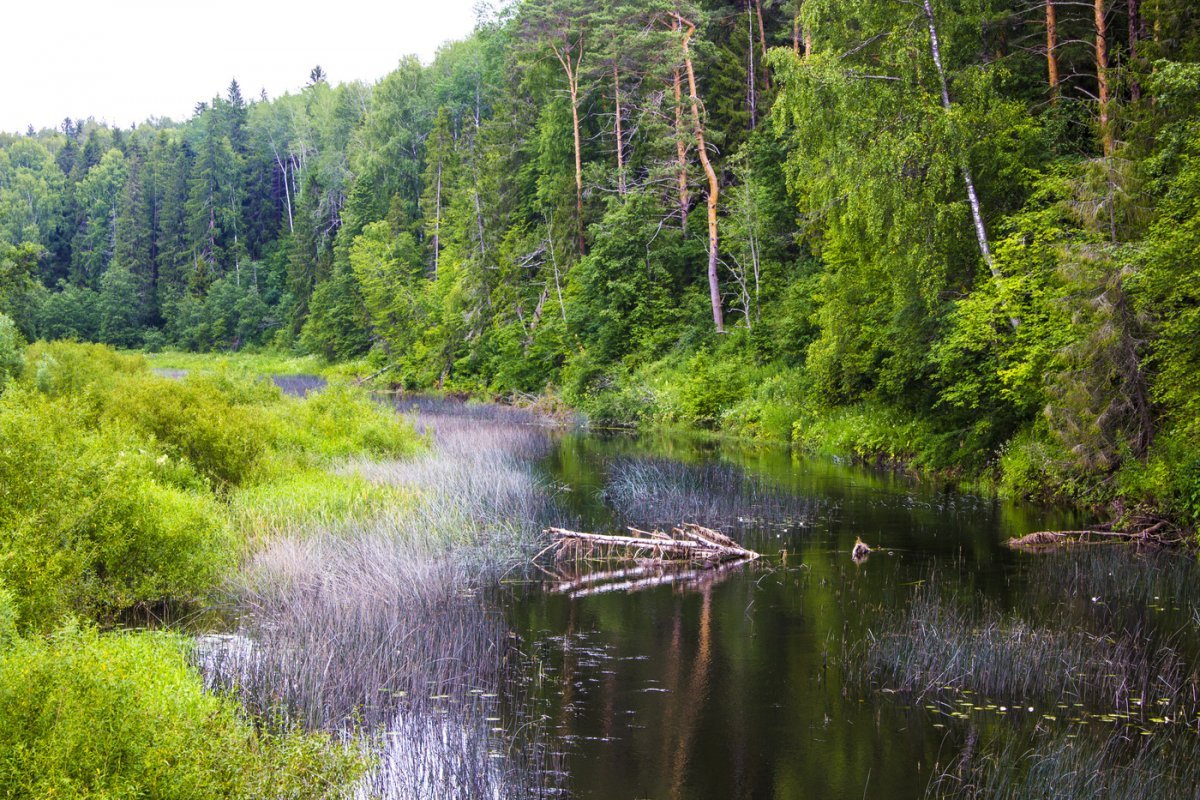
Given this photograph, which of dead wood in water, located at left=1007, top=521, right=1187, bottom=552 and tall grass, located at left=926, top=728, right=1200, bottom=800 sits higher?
tall grass, located at left=926, top=728, right=1200, bottom=800

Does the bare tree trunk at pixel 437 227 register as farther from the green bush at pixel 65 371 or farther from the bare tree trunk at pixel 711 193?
the green bush at pixel 65 371

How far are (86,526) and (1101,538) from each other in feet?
45.3

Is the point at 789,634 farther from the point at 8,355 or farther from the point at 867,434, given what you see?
the point at 8,355

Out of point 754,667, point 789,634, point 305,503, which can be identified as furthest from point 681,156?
point 754,667

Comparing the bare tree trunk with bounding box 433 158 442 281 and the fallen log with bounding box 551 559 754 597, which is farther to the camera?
the bare tree trunk with bounding box 433 158 442 281

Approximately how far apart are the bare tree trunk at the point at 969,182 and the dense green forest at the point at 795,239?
8cm

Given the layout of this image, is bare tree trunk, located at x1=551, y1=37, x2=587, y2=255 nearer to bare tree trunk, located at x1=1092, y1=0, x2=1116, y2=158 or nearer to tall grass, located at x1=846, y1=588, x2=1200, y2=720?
bare tree trunk, located at x1=1092, y1=0, x2=1116, y2=158

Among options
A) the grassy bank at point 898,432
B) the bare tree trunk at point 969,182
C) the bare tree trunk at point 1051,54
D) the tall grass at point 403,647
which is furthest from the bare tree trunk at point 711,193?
the tall grass at point 403,647

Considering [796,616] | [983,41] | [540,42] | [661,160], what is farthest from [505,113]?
[796,616]

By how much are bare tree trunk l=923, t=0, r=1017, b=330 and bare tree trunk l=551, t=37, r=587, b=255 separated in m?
23.3

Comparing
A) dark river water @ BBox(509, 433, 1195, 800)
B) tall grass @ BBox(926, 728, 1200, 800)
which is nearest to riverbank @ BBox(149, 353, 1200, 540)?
dark river water @ BBox(509, 433, 1195, 800)

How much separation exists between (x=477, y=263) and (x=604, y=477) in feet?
95.3

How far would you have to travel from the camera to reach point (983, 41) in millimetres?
22656

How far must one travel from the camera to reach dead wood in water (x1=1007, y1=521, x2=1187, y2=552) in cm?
1398
